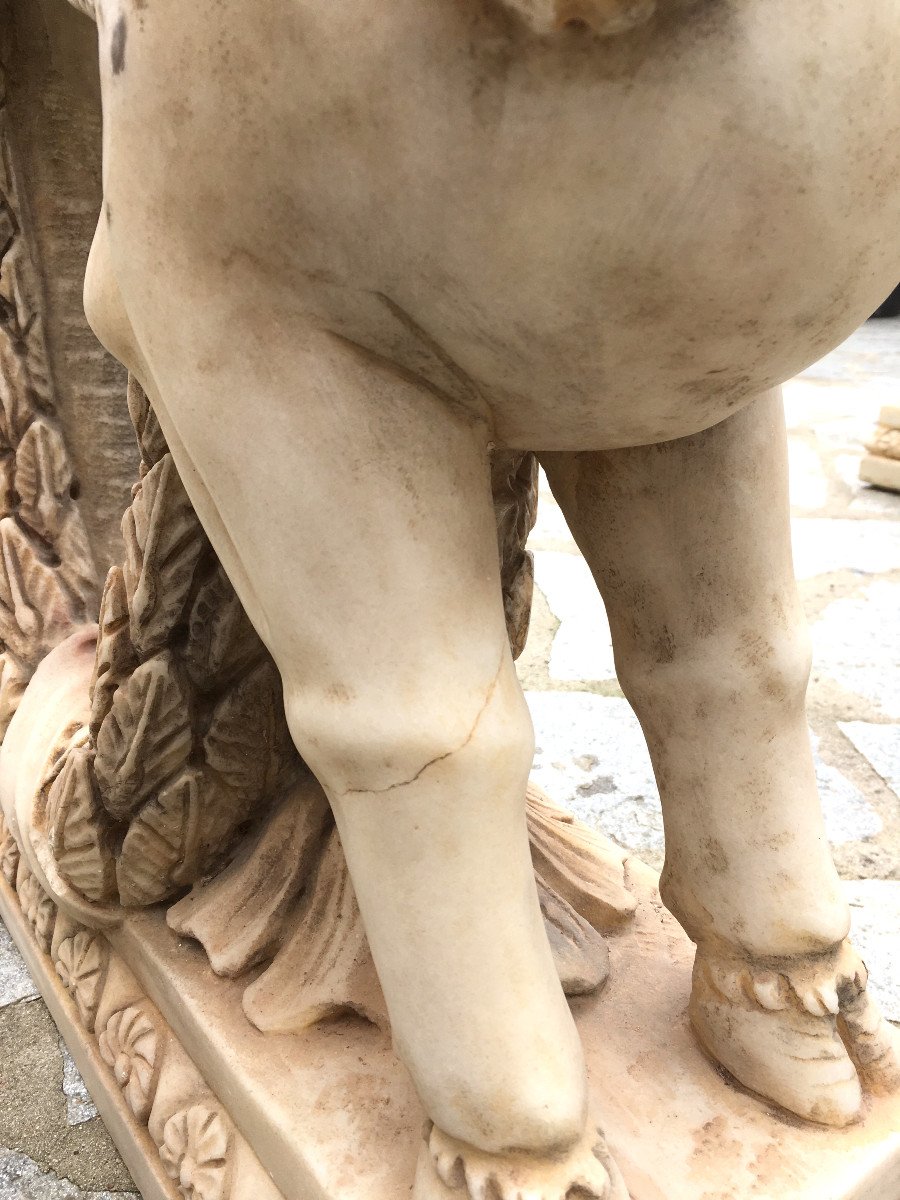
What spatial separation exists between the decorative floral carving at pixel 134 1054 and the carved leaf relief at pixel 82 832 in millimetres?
93

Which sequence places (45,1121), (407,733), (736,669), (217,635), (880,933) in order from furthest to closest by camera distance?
(880,933), (45,1121), (217,635), (736,669), (407,733)

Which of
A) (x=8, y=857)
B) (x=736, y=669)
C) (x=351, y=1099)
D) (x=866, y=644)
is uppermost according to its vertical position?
(x=736, y=669)

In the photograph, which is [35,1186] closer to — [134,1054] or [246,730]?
[134,1054]

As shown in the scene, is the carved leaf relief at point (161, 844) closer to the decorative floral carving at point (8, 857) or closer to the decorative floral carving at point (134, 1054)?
the decorative floral carving at point (134, 1054)

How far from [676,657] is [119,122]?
1.24 feet

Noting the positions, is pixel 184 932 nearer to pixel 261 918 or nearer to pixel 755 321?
pixel 261 918

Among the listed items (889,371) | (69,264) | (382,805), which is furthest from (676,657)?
(889,371)

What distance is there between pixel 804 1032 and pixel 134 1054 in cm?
45

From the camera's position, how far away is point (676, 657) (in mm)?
612

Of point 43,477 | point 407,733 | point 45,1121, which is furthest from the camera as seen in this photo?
point 43,477

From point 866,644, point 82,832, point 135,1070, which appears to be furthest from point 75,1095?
point 866,644

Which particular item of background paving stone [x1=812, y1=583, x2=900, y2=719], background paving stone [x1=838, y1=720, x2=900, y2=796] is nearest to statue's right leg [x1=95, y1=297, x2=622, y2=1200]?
background paving stone [x1=838, y1=720, x2=900, y2=796]

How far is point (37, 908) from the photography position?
93cm

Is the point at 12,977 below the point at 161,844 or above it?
below
